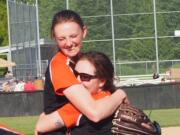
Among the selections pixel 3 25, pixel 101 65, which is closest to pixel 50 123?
pixel 101 65

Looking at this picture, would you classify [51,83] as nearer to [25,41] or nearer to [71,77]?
[71,77]

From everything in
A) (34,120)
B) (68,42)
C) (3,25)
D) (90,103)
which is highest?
(3,25)

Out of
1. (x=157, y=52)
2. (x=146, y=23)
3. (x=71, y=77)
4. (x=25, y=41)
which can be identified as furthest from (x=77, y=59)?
(x=25, y=41)

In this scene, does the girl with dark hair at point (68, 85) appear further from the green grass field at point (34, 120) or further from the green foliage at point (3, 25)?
the green foliage at point (3, 25)

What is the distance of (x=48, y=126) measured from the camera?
3957 millimetres

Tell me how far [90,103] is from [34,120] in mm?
20464

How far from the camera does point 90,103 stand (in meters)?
3.78

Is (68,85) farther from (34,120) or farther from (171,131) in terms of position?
(34,120)

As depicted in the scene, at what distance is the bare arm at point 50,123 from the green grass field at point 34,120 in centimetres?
1453

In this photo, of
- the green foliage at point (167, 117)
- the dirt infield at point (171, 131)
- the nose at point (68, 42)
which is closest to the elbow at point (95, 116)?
the nose at point (68, 42)

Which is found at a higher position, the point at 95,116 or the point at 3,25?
the point at 3,25

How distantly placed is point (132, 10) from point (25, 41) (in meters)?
7.91

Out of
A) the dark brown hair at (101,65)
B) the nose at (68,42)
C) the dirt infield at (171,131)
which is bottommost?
the dirt infield at (171,131)

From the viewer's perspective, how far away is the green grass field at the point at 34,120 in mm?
20519
